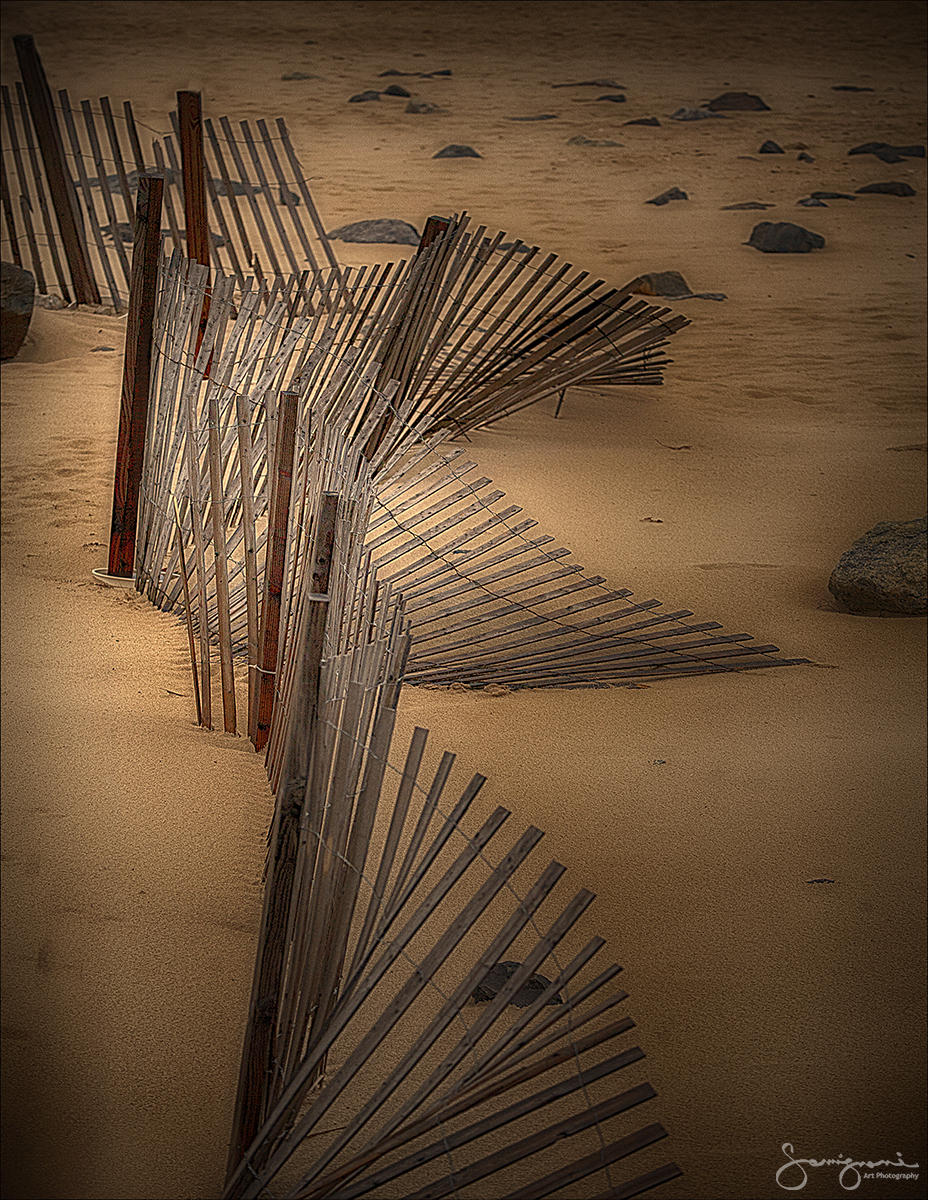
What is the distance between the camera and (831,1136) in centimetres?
143

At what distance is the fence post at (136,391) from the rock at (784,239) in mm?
4651

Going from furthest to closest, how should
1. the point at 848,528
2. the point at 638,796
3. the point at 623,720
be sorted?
the point at 848,528
the point at 623,720
the point at 638,796

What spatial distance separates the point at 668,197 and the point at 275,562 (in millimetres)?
6436

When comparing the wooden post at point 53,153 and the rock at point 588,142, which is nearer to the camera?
the wooden post at point 53,153

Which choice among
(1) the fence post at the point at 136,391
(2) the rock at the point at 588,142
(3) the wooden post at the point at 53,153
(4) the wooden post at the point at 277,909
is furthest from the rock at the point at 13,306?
(2) the rock at the point at 588,142

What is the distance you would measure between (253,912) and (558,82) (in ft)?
36.9

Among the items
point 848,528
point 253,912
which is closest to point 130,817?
point 253,912

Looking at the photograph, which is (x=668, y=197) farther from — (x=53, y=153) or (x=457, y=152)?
(x=53, y=153)

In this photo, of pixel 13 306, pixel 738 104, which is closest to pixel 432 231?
pixel 13 306

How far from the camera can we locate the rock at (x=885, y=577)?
111 inches

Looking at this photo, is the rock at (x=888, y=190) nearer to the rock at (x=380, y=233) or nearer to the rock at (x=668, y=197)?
the rock at (x=668, y=197)

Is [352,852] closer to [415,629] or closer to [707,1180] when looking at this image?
[707,1180]

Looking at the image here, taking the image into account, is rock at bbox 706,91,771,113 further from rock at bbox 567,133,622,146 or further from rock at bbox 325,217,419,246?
rock at bbox 325,217,419,246

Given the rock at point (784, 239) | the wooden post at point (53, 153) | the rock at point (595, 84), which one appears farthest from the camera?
the rock at point (595, 84)
